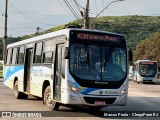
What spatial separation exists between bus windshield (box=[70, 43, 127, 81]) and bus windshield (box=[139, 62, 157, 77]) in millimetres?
32900

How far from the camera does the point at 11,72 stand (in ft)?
71.4

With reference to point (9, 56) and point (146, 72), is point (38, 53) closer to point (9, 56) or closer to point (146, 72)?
point (9, 56)

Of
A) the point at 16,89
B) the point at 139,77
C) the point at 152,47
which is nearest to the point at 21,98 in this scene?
the point at 16,89

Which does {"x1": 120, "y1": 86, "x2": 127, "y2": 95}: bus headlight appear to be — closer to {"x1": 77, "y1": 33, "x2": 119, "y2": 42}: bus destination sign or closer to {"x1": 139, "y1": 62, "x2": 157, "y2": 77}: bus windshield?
→ {"x1": 77, "y1": 33, "x2": 119, "y2": 42}: bus destination sign

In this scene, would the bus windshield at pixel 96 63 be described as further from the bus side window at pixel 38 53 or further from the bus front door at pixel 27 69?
the bus front door at pixel 27 69

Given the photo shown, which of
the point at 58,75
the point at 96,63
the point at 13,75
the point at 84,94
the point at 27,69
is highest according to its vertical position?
the point at 96,63

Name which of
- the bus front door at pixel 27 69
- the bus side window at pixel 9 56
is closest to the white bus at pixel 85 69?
the bus front door at pixel 27 69

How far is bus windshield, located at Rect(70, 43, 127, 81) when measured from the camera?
45.2ft

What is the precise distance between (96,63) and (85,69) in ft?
1.41

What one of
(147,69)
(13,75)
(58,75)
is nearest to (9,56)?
(13,75)

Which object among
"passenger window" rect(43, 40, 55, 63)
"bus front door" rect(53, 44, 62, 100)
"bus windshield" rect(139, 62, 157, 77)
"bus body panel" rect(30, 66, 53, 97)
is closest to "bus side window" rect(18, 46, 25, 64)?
"bus body panel" rect(30, 66, 53, 97)

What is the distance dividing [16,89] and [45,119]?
7.99 metres

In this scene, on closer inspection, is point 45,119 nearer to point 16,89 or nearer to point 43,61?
point 43,61

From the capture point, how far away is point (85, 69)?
13789 millimetres
